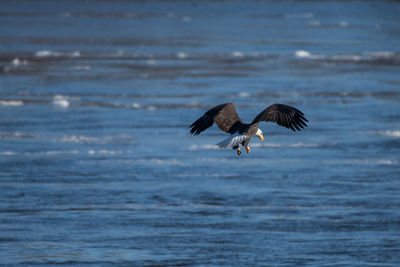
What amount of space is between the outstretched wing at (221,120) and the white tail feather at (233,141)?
552 mm

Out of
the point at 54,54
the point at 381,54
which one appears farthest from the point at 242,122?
the point at 381,54

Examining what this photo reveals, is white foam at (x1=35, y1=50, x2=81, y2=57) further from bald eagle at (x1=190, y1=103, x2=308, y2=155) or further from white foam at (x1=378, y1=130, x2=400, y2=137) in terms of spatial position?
bald eagle at (x1=190, y1=103, x2=308, y2=155)

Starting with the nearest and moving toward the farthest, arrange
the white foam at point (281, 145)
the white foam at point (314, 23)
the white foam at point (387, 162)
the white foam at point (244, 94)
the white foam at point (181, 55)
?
the white foam at point (387, 162) → the white foam at point (281, 145) → the white foam at point (244, 94) → the white foam at point (181, 55) → the white foam at point (314, 23)

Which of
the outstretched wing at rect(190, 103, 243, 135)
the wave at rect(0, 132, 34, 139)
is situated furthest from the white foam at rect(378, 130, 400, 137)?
the outstretched wing at rect(190, 103, 243, 135)

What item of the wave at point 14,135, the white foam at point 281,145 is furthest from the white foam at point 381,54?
the wave at point 14,135

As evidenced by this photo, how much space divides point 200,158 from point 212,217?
10.4 feet

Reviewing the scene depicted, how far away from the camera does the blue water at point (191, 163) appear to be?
10961 millimetres

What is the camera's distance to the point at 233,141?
30.3 feet

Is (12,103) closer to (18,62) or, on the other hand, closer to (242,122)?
(18,62)

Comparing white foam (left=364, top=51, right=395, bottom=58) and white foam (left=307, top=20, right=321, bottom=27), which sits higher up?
white foam (left=307, top=20, right=321, bottom=27)

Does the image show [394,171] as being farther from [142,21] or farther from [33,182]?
[142,21]

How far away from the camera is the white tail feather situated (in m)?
9.15

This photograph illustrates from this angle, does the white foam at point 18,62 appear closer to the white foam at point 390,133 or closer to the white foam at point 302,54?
the white foam at point 302,54

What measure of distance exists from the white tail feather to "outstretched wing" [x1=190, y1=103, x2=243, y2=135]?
55 cm
